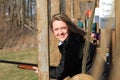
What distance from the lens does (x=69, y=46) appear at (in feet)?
8.59

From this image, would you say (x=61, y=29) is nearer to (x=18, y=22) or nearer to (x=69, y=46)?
(x=69, y=46)

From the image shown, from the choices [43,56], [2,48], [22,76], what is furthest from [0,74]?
[43,56]

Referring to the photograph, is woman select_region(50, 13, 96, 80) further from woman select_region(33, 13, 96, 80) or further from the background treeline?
the background treeline

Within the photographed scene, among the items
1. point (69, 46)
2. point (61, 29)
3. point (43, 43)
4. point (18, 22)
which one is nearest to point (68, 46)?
point (69, 46)

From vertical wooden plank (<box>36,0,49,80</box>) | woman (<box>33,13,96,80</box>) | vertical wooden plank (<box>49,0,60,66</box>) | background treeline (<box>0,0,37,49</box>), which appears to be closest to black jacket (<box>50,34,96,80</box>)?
woman (<box>33,13,96,80</box>)

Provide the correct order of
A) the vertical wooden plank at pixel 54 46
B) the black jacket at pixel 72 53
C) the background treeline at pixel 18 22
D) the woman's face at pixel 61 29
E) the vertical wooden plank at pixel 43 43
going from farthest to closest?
1. the background treeline at pixel 18 22
2. the vertical wooden plank at pixel 54 46
3. the woman's face at pixel 61 29
4. the black jacket at pixel 72 53
5. the vertical wooden plank at pixel 43 43

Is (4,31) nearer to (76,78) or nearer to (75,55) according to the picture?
(75,55)

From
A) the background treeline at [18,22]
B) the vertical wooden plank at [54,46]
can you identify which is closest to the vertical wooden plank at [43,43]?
the vertical wooden plank at [54,46]

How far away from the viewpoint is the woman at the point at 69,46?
2584mm

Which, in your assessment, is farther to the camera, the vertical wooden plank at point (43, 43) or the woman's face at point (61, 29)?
the woman's face at point (61, 29)

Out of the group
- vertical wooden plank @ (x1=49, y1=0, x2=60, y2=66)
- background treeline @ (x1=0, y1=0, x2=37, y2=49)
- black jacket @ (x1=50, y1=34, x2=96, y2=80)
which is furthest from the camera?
background treeline @ (x1=0, y1=0, x2=37, y2=49)

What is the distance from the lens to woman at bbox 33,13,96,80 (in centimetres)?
258

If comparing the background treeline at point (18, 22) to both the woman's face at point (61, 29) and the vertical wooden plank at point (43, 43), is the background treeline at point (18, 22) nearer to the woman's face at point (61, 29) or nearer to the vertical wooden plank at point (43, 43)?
the woman's face at point (61, 29)

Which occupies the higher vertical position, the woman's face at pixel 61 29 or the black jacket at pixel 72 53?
the woman's face at pixel 61 29
